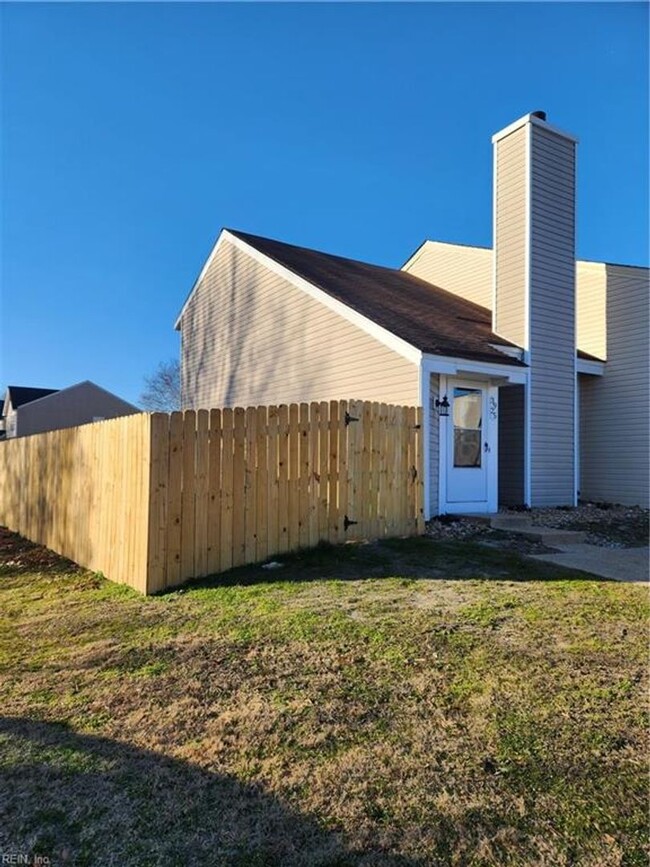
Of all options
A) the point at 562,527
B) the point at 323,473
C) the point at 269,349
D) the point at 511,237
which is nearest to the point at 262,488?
the point at 323,473

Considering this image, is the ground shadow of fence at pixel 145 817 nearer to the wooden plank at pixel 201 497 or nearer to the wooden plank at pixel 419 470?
the wooden plank at pixel 201 497

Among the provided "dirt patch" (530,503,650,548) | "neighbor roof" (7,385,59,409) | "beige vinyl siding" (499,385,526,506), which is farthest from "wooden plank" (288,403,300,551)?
"neighbor roof" (7,385,59,409)

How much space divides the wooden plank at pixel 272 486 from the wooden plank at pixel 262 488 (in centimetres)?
3

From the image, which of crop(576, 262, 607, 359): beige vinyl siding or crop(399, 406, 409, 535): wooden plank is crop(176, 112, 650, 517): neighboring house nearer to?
crop(576, 262, 607, 359): beige vinyl siding

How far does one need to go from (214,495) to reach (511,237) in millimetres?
8231

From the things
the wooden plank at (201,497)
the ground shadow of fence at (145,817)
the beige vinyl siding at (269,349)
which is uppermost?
the beige vinyl siding at (269,349)

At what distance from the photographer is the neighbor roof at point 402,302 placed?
913 centimetres

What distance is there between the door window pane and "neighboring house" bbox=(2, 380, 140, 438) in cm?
3573

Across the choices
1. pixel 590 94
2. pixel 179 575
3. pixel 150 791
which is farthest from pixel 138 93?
pixel 150 791

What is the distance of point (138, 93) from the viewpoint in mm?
10211

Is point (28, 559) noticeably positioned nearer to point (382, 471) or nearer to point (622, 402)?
point (382, 471)

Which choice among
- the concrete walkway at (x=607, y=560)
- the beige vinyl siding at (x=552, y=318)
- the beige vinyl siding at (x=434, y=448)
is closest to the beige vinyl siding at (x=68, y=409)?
the beige vinyl siding at (x=552, y=318)

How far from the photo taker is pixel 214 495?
5531 millimetres

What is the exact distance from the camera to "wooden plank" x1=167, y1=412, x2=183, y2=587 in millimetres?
5195
